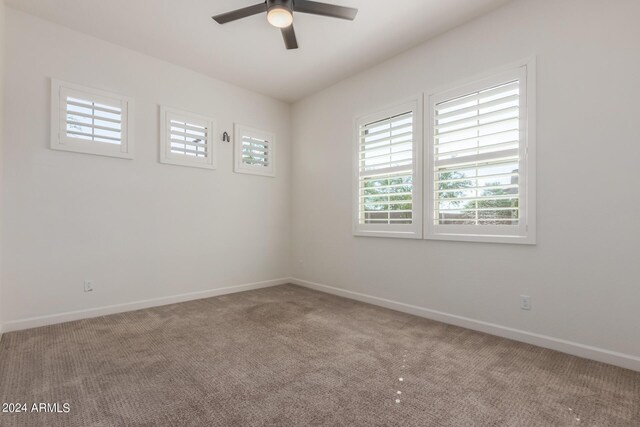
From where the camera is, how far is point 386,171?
12.3 ft

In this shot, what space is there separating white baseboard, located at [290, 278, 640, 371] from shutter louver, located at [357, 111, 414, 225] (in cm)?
97

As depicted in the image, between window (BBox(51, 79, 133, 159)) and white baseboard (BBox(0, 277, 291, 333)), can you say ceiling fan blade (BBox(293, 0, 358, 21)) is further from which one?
white baseboard (BBox(0, 277, 291, 333))

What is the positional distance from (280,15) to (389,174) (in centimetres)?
204

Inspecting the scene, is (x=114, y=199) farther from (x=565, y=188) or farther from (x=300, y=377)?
(x=565, y=188)

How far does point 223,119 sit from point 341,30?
81.5 inches

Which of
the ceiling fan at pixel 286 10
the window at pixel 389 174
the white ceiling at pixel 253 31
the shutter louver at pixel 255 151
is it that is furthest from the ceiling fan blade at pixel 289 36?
the shutter louver at pixel 255 151

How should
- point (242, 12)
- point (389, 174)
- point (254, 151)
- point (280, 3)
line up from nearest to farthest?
point (280, 3) < point (242, 12) < point (389, 174) < point (254, 151)

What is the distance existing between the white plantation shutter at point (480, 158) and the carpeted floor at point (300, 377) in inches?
42.4

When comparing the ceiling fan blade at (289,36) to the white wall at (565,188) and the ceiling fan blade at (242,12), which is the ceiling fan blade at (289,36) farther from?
the white wall at (565,188)

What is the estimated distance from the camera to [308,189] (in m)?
4.88

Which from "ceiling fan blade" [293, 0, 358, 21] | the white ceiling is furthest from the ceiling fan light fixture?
the white ceiling

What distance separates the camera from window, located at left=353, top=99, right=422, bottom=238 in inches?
136

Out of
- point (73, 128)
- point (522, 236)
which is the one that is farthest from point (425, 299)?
point (73, 128)

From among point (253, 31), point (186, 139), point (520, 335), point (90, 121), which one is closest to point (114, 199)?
point (90, 121)
